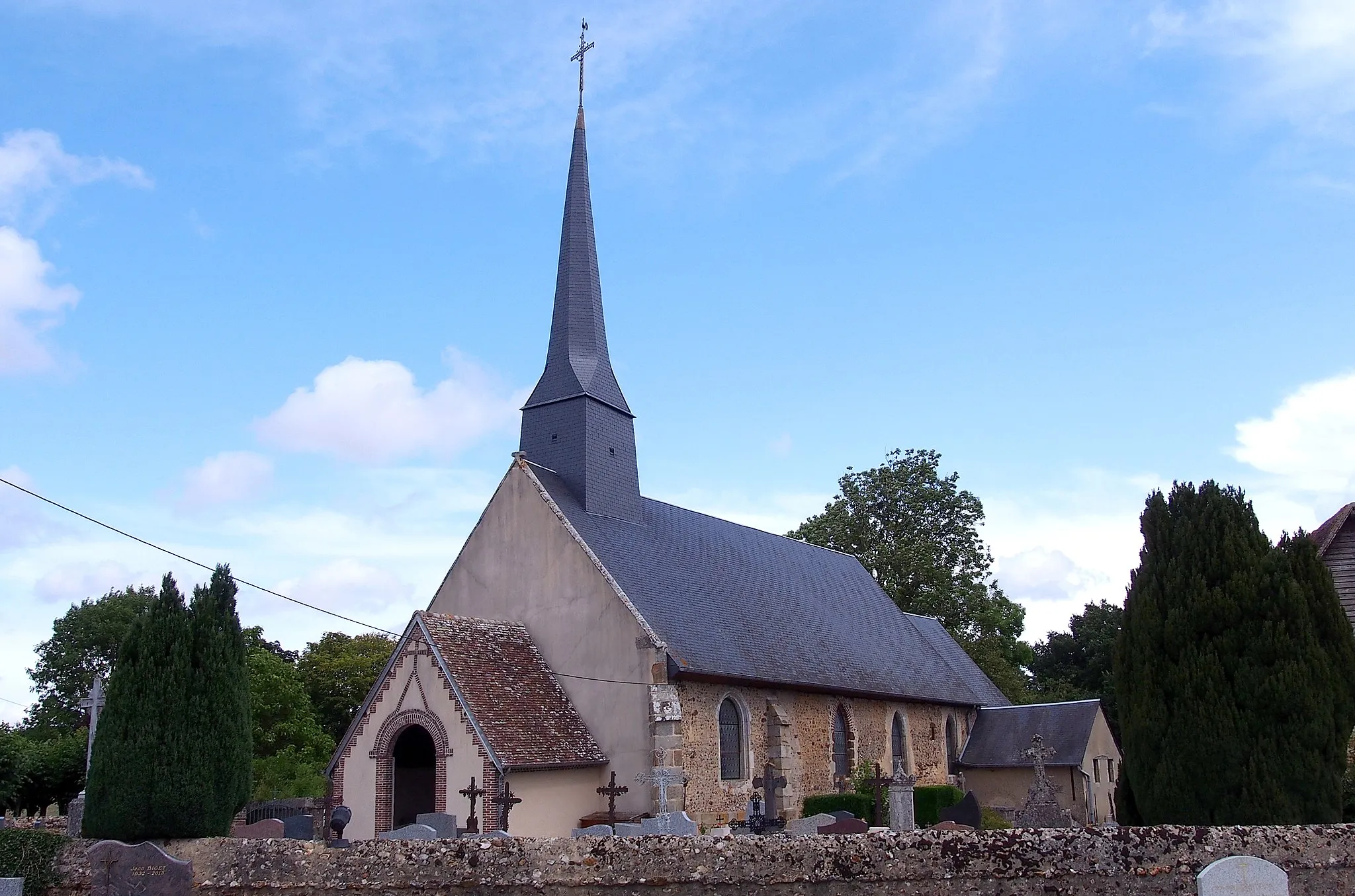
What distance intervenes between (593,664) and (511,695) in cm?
175

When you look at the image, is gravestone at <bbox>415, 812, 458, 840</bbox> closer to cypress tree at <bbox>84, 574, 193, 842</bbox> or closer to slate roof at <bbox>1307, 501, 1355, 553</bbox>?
cypress tree at <bbox>84, 574, 193, 842</bbox>

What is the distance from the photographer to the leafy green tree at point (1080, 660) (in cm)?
4883

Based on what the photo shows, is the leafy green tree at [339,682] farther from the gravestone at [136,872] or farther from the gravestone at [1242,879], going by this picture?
the gravestone at [1242,879]

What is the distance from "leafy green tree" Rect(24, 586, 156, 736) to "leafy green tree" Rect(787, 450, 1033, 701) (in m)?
30.4

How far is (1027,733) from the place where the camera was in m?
30.0

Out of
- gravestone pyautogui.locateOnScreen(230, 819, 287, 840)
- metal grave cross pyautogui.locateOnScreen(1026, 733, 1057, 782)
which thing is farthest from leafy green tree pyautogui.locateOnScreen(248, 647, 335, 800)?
metal grave cross pyautogui.locateOnScreen(1026, 733, 1057, 782)

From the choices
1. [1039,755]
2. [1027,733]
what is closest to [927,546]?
[1027,733]

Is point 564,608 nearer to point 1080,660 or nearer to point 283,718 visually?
point 283,718

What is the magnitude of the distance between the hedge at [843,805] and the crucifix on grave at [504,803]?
6.65 metres

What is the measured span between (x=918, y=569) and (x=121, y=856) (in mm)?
33909

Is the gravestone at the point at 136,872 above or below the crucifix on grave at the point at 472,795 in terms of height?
above

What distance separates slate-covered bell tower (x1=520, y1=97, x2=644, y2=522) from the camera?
74.1 ft

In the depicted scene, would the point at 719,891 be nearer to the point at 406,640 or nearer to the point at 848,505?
the point at 406,640

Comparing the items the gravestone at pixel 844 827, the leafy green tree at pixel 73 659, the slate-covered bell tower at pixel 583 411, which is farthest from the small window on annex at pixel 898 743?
the leafy green tree at pixel 73 659
